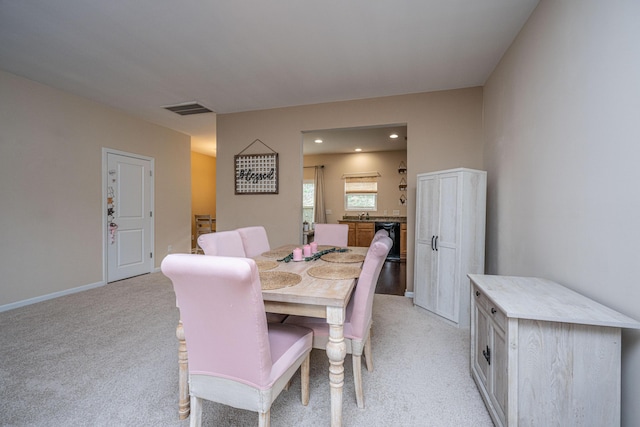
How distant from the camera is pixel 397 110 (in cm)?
371

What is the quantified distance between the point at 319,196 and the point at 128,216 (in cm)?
440

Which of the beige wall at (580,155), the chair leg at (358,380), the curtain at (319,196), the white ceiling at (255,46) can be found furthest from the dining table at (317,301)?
the curtain at (319,196)

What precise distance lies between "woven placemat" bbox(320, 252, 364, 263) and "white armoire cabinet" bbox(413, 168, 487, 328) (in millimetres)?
1113

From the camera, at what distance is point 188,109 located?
4.26 meters

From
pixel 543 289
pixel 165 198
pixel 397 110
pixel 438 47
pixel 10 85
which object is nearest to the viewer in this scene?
pixel 543 289

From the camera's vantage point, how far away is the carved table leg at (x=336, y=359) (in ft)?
4.44

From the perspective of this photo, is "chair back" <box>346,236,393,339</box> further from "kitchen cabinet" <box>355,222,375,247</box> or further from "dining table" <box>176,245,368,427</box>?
"kitchen cabinet" <box>355,222,375,247</box>

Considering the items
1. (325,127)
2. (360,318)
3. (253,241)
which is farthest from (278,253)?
(325,127)

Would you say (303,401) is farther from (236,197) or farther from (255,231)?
(236,197)

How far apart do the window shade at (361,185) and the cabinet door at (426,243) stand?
157 inches

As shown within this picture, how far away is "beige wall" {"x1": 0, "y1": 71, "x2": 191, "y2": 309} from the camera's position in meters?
3.13

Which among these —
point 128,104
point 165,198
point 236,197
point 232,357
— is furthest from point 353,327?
point 165,198

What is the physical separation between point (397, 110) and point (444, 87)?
0.61 meters

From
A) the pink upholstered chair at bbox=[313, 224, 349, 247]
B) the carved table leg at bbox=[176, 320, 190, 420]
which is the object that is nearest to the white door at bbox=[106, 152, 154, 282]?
the pink upholstered chair at bbox=[313, 224, 349, 247]
